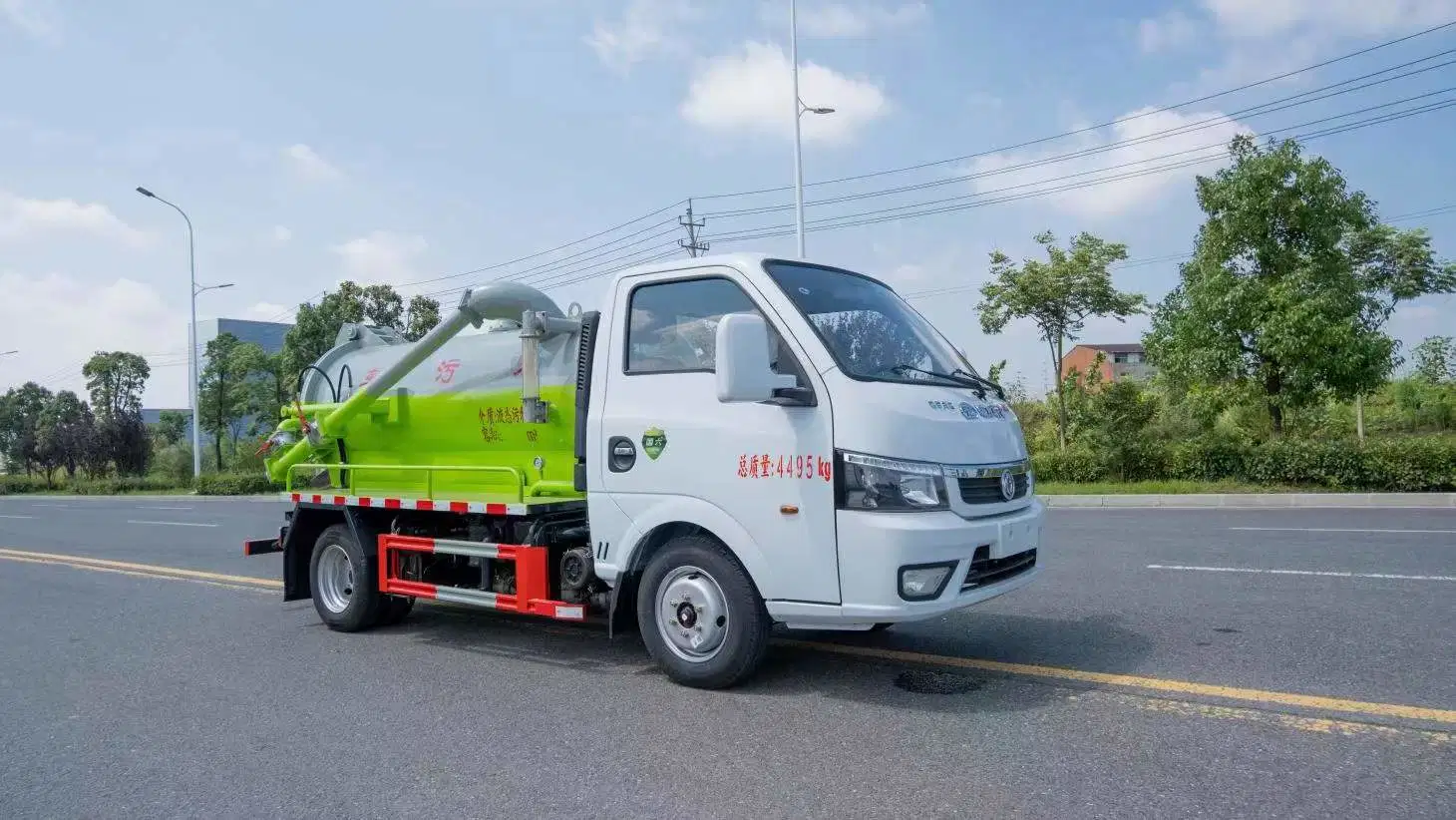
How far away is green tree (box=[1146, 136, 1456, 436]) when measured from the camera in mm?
16953

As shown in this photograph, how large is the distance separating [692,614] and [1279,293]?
1592 centimetres

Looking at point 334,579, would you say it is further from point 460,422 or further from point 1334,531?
point 1334,531

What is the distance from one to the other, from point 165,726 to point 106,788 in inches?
33.3

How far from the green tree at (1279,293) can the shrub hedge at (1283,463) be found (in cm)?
127

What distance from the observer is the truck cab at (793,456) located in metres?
4.45

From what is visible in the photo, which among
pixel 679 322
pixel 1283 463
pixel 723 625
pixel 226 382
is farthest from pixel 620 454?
pixel 226 382

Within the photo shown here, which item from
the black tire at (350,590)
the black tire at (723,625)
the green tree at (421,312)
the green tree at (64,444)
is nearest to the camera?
the black tire at (723,625)

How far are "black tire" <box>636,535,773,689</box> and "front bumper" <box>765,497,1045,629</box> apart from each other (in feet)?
0.52

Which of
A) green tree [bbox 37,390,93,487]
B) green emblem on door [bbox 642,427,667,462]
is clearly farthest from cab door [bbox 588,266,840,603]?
green tree [bbox 37,390,93,487]

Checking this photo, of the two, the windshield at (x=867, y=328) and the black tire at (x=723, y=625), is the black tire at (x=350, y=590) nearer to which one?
the black tire at (x=723, y=625)

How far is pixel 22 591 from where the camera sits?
9945 mm

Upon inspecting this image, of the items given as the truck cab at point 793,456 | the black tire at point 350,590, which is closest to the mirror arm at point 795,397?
the truck cab at point 793,456

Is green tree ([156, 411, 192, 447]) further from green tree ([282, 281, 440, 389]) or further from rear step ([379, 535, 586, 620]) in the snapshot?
rear step ([379, 535, 586, 620])

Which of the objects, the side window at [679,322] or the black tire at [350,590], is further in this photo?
the black tire at [350,590]
